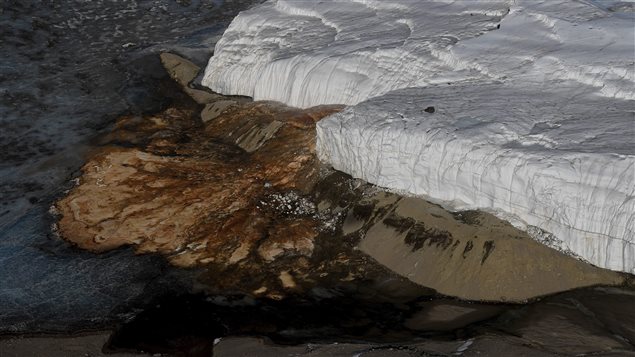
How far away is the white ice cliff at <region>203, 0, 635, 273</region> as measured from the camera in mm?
5430

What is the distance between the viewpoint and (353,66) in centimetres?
790

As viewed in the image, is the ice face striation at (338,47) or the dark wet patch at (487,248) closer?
the dark wet patch at (487,248)

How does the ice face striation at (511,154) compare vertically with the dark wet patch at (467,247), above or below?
above

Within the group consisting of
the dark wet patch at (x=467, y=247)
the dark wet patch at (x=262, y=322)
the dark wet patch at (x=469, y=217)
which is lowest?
the dark wet patch at (x=262, y=322)

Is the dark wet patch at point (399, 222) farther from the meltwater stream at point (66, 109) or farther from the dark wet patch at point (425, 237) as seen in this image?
the meltwater stream at point (66, 109)

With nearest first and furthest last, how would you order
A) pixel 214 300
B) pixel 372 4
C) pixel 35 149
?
pixel 214 300
pixel 35 149
pixel 372 4

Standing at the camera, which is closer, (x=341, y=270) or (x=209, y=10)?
(x=341, y=270)

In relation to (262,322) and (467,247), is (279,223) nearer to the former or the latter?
(262,322)

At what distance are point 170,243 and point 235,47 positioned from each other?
3.80m

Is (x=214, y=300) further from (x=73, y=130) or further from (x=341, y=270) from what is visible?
(x=73, y=130)

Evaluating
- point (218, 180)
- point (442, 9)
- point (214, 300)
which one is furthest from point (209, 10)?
point (214, 300)

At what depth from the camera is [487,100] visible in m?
6.50

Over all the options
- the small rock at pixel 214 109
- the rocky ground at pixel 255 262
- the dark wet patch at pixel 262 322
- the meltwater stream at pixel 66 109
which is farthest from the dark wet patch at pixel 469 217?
the small rock at pixel 214 109

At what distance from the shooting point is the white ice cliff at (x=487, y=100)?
5.43 m
